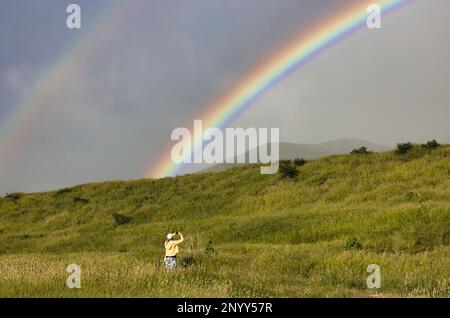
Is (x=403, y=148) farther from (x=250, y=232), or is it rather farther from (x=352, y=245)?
(x=352, y=245)

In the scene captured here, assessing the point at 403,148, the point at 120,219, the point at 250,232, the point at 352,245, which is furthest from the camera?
the point at 403,148

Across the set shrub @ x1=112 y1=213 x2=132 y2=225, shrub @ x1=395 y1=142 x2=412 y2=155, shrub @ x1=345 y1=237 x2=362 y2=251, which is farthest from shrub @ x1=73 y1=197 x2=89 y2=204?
shrub @ x1=345 y1=237 x2=362 y2=251

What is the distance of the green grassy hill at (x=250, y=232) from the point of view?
1306 centimetres

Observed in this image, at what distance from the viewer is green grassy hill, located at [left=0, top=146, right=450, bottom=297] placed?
13062 mm

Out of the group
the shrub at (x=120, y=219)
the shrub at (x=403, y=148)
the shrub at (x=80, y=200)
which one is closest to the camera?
the shrub at (x=120, y=219)

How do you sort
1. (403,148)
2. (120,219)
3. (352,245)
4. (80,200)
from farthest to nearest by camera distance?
(80,200) → (403,148) → (120,219) → (352,245)

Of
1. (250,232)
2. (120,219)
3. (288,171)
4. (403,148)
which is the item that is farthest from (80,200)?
(403,148)

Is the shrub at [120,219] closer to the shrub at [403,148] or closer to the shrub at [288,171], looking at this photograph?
the shrub at [288,171]

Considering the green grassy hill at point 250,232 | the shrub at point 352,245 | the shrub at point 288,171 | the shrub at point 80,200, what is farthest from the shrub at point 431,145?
the shrub at point 80,200

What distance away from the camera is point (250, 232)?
32531 mm

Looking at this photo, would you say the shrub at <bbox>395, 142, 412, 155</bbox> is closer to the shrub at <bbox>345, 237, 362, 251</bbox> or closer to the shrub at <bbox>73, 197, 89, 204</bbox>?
the shrub at <bbox>345, 237, 362, 251</bbox>
